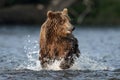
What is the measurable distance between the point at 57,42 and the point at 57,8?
114 feet

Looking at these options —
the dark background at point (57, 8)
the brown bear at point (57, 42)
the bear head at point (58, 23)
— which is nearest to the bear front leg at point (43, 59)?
the brown bear at point (57, 42)

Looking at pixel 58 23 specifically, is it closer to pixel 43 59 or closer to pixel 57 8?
pixel 43 59

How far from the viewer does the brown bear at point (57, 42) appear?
15.6 metres

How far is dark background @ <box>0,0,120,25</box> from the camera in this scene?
5094 centimetres

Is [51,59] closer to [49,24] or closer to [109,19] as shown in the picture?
[49,24]

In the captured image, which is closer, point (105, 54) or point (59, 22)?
point (59, 22)

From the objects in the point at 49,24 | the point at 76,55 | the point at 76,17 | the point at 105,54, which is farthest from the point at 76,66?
the point at 76,17

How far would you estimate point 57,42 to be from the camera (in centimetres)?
1565

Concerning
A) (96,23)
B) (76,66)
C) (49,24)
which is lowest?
(76,66)

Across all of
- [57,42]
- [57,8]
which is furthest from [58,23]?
[57,8]

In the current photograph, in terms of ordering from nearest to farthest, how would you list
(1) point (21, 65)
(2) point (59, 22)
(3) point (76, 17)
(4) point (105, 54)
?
(2) point (59, 22), (1) point (21, 65), (4) point (105, 54), (3) point (76, 17)

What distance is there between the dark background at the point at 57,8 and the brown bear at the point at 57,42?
34.4 meters

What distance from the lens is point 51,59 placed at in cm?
1591

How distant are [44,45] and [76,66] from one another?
1341 mm
